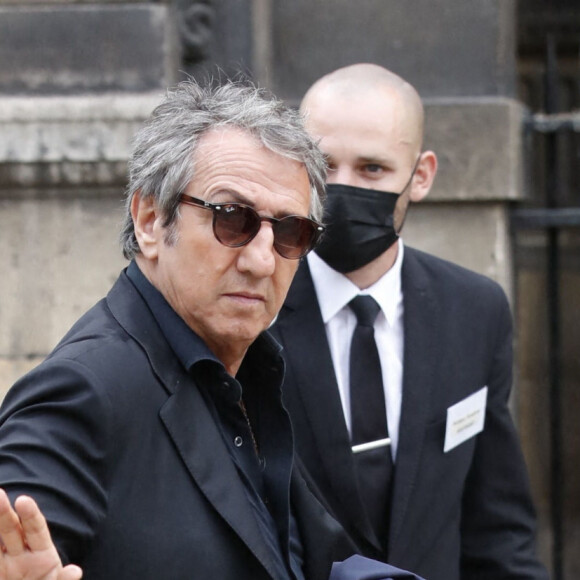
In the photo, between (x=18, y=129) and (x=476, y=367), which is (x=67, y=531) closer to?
(x=476, y=367)

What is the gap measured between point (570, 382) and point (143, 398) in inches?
140

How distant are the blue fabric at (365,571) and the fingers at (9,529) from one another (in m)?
0.68

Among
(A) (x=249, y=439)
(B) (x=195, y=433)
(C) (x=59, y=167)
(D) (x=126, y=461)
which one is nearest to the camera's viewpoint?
(D) (x=126, y=461)

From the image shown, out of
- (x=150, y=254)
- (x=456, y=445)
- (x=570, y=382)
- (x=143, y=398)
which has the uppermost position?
(x=150, y=254)

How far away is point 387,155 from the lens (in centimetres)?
293

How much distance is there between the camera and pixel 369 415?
2785 mm

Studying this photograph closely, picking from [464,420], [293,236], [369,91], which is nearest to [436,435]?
[464,420]

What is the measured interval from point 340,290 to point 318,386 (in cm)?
25

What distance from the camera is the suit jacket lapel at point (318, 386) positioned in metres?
2.67

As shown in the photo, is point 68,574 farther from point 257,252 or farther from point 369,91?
point 369,91

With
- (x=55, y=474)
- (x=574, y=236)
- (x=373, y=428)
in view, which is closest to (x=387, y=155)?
(x=373, y=428)

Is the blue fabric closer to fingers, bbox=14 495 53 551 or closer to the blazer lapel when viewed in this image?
the blazer lapel

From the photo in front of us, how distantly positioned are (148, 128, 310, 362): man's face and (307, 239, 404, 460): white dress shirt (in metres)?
0.84

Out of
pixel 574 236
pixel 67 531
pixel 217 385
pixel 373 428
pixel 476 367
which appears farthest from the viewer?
pixel 574 236
